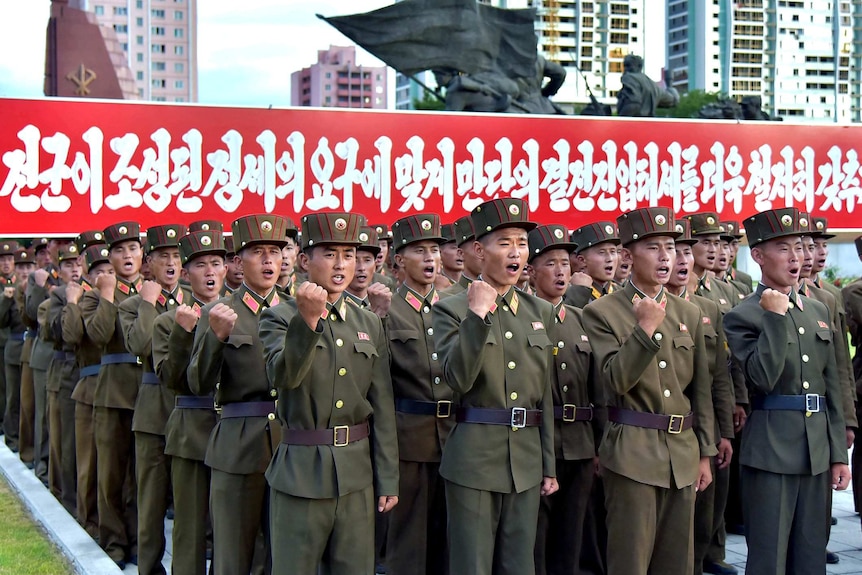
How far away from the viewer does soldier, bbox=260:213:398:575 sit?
4.41m

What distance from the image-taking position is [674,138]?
43.4ft

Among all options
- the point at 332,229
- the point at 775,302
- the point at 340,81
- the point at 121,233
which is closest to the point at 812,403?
the point at 775,302

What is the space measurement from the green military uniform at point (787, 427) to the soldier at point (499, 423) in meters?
1.09

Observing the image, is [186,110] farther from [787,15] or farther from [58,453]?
[787,15]

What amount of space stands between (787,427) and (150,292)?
3.65m

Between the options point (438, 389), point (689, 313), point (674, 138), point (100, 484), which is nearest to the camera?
point (689, 313)

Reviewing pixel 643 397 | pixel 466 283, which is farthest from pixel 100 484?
pixel 643 397

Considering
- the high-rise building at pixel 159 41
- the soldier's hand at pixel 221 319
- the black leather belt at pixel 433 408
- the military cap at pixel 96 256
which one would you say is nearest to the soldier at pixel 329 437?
the soldier's hand at pixel 221 319

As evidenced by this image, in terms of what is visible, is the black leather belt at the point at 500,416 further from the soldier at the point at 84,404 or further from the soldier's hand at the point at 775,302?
the soldier at the point at 84,404

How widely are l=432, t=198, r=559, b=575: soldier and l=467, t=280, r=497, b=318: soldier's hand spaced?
0.33ft

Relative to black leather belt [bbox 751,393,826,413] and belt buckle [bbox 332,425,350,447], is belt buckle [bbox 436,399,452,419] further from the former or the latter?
black leather belt [bbox 751,393,826,413]

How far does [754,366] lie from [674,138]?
8469 mm

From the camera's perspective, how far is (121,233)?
748 centimetres

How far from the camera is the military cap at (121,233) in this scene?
7431mm
